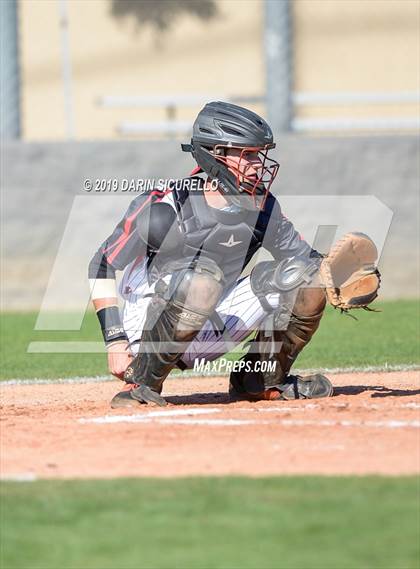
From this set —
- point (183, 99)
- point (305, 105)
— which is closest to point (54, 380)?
point (305, 105)

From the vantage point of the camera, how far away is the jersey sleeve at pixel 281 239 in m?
7.12

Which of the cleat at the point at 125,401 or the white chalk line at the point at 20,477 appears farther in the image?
the cleat at the point at 125,401

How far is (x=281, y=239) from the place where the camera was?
23.5ft

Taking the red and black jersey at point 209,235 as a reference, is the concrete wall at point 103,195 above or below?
below

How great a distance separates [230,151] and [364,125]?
308 inches

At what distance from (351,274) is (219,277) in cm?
76

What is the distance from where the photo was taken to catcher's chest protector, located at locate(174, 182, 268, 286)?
6942 millimetres

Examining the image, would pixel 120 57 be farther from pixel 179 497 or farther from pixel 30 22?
pixel 179 497

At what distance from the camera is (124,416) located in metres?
6.54

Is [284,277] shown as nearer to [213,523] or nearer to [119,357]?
[119,357]

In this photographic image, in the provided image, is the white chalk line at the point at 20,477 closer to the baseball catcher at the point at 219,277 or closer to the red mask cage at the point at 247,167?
the baseball catcher at the point at 219,277

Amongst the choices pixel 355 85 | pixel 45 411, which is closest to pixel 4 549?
pixel 45 411

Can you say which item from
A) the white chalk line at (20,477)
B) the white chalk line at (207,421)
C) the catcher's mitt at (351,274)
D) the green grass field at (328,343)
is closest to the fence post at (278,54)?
the green grass field at (328,343)

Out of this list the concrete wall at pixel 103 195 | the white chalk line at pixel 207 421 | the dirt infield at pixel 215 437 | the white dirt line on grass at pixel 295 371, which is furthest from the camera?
the concrete wall at pixel 103 195
